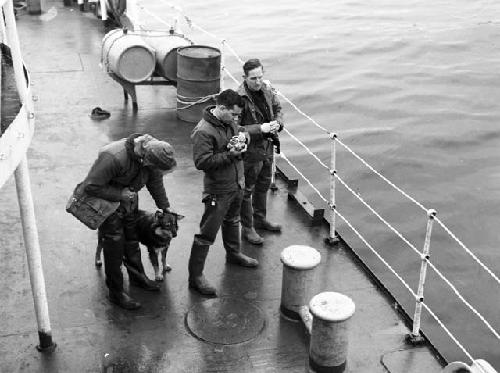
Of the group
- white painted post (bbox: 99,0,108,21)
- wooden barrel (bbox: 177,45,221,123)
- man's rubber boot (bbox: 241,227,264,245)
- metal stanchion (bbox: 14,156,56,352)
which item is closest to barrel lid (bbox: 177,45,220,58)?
wooden barrel (bbox: 177,45,221,123)

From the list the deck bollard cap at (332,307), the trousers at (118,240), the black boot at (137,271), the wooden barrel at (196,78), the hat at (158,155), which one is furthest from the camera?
the wooden barrel at (196,78)

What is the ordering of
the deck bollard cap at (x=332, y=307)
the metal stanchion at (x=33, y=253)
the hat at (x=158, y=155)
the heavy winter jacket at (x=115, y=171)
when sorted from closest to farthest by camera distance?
1. the metal stanchion at (x=33, y=253)
2. the deck bollard cap at (x=332, y=307)
3. the hat at (x=158, y=155)
4. the heavy winter jacket at (x=115, y=171)

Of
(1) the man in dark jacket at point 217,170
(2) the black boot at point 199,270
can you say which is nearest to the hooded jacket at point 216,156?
(1) the man in dark jacket at point 217,170

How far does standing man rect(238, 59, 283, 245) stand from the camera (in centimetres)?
688

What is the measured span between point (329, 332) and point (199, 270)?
170 centimetres

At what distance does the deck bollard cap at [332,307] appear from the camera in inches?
211

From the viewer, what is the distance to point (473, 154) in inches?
602

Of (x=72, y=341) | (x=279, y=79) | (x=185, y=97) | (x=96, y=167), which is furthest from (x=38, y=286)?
(x=279, y=79)

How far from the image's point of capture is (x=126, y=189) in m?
5.97

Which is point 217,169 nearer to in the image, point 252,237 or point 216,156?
point 216,156

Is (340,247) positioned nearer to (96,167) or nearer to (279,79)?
(96,167)

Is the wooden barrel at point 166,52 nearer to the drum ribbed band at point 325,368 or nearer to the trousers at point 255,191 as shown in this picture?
the trousers at point 255,191

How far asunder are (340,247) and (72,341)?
10.4 ft

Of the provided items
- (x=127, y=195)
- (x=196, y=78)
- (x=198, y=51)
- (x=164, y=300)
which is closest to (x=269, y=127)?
(x=127, y=195)
